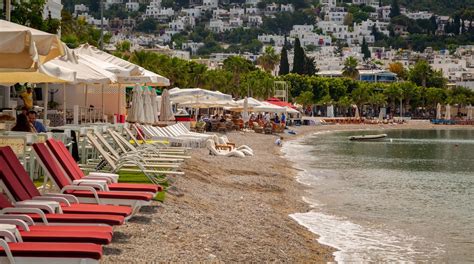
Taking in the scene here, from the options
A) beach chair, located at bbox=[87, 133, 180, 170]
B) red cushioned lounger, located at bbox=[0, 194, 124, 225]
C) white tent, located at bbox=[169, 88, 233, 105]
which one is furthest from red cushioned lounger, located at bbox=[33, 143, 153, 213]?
white tent, located at bbox=[169, 88, 233, 105]

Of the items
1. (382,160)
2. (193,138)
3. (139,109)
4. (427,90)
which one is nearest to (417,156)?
(382,160)

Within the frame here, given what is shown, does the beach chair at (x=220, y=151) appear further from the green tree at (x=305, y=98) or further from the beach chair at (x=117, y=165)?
the green tree at (x=305, y=98)

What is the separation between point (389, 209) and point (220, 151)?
367 inches

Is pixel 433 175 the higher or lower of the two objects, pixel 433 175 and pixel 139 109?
the lower

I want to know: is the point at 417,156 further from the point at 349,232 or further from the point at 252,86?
the point at 252,86

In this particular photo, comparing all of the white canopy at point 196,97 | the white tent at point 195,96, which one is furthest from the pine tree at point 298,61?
the white tent at point 195,96

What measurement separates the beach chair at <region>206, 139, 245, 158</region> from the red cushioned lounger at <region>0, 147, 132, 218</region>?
18446mm

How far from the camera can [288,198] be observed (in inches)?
804

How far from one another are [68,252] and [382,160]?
3742 centimetres

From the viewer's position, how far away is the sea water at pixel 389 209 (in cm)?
1436

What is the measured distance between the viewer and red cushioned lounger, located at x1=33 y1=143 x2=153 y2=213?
9945 mm

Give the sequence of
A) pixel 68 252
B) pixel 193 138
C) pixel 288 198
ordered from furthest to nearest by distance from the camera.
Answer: pixel 193 138 → pixel 288 198 → pixel 68 252

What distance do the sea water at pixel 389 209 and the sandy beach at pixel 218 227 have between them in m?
0.62

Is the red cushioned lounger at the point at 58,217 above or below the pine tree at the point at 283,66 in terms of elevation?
below
